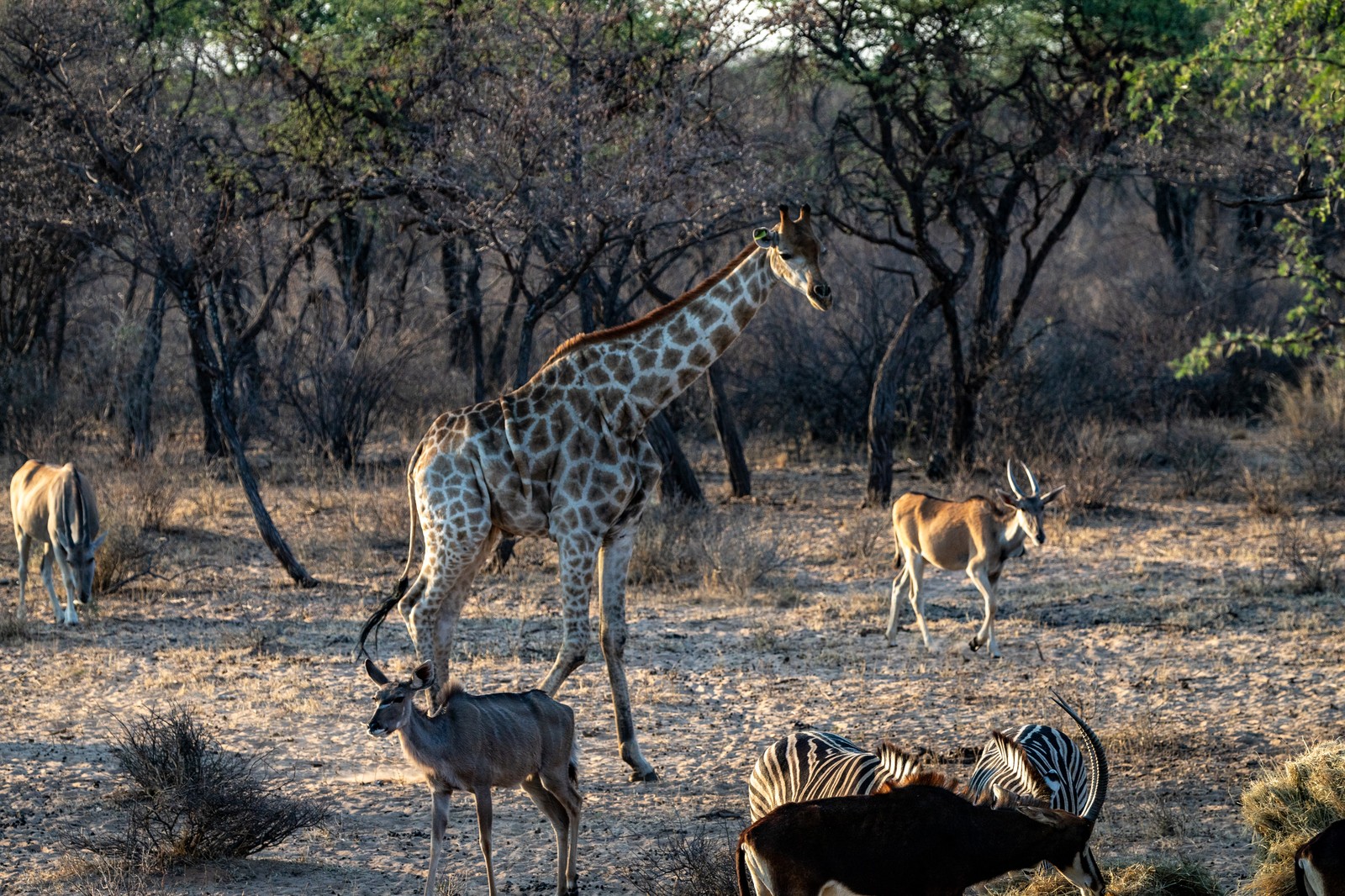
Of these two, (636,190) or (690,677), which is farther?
(636,190)

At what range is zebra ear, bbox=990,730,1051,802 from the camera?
5191 mm

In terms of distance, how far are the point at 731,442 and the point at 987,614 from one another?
23.1 feet

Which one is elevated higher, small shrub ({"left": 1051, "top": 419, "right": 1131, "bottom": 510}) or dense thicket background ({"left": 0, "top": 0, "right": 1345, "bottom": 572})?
dense thicket background ({"left": 0, "top": 0, "right": 1345, "bottom": 572})

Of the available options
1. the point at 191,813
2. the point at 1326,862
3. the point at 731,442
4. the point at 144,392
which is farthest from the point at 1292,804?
the point at 144,392

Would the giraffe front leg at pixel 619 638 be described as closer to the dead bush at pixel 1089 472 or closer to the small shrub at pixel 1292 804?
the small shrub at pixel 1292 804

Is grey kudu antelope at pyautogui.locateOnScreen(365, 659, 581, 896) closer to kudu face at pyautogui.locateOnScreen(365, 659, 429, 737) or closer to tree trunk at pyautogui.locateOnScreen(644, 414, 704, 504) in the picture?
kudu face at pyautogui.locateOnScreen(365, 659, 429, 737)

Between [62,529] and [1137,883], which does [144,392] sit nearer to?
[62,529]

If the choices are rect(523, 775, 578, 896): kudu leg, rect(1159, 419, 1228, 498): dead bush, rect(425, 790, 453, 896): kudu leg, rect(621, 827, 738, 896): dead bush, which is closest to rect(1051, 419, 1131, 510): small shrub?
rect(1159, 419, 1228, 498): dead bush

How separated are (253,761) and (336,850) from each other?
1439 millimetres

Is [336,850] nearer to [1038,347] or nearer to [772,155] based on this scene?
[772,155]

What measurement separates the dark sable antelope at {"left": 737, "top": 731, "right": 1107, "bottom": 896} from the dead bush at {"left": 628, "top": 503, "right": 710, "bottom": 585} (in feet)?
27.4

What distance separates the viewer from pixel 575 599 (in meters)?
7.64

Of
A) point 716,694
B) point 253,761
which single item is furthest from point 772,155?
point 253,761

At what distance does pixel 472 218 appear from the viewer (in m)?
12.2
